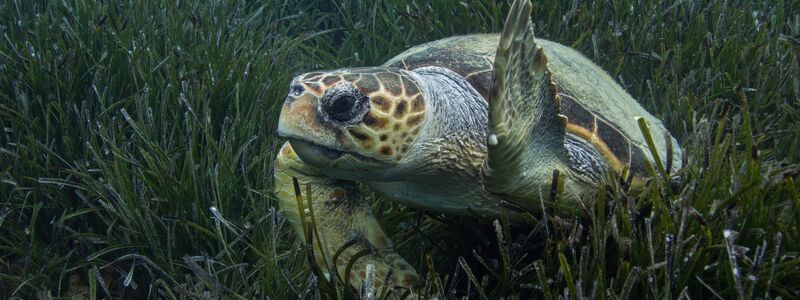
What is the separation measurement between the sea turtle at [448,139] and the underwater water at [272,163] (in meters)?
0.13

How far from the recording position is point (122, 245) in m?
2.39

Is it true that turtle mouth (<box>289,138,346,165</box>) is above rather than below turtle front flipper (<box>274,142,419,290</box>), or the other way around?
above

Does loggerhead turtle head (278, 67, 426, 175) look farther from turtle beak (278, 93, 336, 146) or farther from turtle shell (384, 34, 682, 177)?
turtle shell (384, 34, 682, 177)

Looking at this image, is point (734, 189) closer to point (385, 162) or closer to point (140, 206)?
point (385, 162)

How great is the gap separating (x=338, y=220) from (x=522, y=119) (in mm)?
761

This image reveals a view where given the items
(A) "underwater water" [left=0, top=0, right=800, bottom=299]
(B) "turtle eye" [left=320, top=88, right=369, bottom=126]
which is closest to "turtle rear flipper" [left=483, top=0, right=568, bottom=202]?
(A) "underwater water" [left=0, top=0, right=800, bottom=299]

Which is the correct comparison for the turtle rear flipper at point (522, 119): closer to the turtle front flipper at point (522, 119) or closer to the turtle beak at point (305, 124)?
the turtle front flipper at point (522, 119)

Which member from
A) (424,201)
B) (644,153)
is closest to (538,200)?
(424,201)

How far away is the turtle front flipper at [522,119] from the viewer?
1663 mm

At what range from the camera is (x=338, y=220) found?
226 cm

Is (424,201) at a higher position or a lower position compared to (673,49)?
lower

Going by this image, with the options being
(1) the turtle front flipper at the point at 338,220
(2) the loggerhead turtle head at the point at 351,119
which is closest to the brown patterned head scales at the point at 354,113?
(2) the loggerhead turtle head at the point at 351,119

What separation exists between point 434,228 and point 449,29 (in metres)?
1.97

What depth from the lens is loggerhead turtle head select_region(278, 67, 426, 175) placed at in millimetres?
1682
